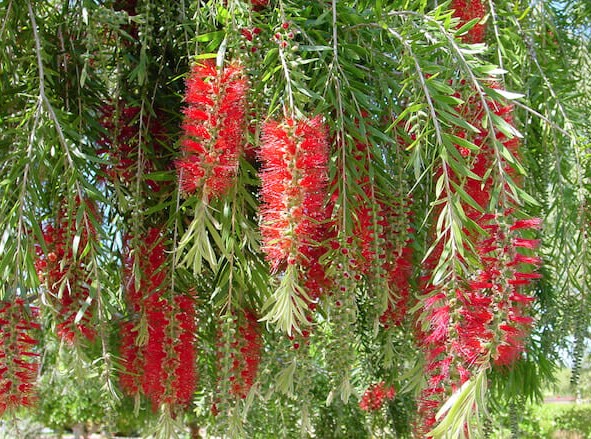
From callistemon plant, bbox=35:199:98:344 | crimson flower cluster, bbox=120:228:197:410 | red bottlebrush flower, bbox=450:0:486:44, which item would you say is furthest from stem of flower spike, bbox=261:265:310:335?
red bottlebrush flower, bbox=450:0:486:44

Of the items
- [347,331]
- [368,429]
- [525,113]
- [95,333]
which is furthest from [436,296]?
[368,429]

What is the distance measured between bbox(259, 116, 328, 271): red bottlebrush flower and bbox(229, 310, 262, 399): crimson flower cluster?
0.25 meters

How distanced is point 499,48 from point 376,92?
0.38 metres

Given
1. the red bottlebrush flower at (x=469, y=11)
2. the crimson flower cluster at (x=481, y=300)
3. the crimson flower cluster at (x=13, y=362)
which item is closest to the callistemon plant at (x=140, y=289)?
the crimson flower cluster at (x=13, y=362)

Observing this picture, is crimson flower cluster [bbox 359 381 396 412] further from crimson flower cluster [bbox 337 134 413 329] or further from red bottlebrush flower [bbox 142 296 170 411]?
red bottlebrush flower [bbox 142 296 170 411]

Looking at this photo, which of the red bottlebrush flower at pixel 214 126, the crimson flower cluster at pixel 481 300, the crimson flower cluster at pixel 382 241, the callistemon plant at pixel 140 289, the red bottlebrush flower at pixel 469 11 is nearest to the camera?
the crimson flower cluster at pixel 481 300

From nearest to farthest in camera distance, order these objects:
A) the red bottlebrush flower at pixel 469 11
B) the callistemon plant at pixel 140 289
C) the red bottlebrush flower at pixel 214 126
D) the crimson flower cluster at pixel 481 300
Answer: the crimson flower cluster at pixel 481 300
the red bottlebrush flower at pixel 214 126
the callistemon plant at pixel 140 289
the red bottlebrush flower at pixel 469 11

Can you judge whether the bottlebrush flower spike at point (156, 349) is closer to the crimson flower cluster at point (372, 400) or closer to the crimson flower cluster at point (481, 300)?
the crimson flower cluster at point (481, 300)

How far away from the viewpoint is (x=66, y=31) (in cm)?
165

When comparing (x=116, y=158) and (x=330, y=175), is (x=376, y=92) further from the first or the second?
(x=116, y=158)

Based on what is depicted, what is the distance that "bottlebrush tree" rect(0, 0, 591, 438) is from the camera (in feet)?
3.68

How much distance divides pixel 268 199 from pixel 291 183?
0.29 feet

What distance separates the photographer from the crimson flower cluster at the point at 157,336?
134 cm

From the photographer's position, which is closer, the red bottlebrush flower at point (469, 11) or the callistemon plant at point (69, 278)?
the callistemon plant at point (69, 278)
